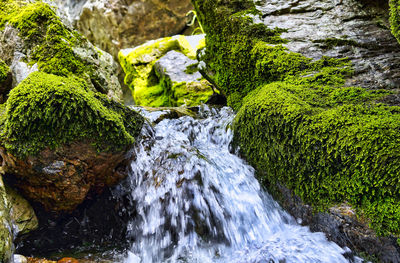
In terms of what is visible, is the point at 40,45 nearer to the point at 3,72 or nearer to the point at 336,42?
the point at 3,72

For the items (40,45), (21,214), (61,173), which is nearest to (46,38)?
(40,45)

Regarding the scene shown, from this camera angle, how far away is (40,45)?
4.14m

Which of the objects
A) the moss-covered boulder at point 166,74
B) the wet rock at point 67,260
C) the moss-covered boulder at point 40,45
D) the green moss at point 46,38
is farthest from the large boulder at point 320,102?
the green moss at point 46,38

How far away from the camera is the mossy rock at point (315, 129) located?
1953 mm

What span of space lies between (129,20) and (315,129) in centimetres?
1269

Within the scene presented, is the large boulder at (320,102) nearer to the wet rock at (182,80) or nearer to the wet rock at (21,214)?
the wet rock at (182,80)

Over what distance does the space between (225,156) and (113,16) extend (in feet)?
38.5

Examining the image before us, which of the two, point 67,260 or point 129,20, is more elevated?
point 129,20

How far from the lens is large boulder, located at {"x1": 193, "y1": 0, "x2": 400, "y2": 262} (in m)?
1.99

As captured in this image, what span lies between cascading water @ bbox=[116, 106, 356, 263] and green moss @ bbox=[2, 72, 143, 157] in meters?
0.71

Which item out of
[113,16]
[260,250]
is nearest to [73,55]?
[260,250]

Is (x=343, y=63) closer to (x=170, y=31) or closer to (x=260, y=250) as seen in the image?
(x=260, y=250)

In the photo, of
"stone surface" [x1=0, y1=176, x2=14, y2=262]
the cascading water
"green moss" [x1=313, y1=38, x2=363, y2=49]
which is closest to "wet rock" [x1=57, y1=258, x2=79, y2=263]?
the cascading water

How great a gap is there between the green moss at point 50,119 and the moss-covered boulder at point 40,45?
139 cm
